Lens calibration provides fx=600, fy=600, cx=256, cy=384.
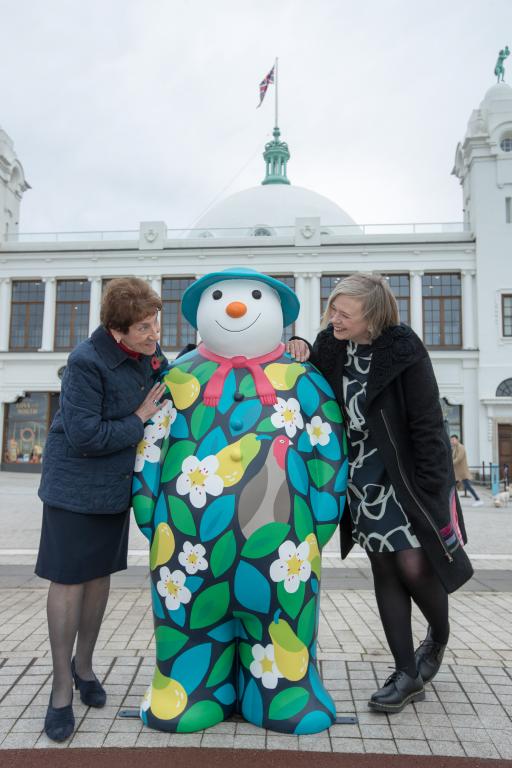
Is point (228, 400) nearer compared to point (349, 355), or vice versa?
point (228, 400)

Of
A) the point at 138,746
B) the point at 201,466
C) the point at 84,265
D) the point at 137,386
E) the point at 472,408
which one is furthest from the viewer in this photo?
the point at 84,265

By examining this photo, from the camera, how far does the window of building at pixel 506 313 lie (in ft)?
69.5

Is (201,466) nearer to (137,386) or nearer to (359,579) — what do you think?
(137,386)

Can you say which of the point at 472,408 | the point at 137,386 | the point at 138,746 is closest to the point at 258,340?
the point at 137,386

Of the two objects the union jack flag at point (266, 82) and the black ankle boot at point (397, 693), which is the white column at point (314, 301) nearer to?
the union jack flag at point (266, 82)

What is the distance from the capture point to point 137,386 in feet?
8.79

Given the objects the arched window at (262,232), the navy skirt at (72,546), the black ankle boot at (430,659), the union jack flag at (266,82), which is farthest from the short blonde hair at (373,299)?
the union jack flag at (266,82)

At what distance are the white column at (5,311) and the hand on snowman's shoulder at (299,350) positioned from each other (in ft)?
73.2

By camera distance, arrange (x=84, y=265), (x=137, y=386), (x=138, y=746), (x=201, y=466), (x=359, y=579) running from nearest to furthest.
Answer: (x=138, y=746) < (x=201, y=466) < (x=137, y=386) < (x=359, y=579) < (x=84, y=265)

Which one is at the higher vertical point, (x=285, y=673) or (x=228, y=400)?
(x=228, y=400)

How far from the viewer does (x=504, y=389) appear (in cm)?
2083

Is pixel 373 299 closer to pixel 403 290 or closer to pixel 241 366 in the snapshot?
pixel 241 366

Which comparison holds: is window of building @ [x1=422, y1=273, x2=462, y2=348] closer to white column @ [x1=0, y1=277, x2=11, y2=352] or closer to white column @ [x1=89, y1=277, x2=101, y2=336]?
white column @ [x1=89, y1=277, x2=101, y2=336]

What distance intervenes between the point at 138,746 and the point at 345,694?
Answer: 1051 millimetres
